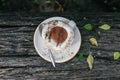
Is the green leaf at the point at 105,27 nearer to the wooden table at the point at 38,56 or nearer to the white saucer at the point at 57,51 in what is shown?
the wooden table at the point at 38,56

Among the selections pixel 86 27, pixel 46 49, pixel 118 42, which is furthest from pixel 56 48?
pixel 118 42

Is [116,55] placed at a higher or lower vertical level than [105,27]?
lower

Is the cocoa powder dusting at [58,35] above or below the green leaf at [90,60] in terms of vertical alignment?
above

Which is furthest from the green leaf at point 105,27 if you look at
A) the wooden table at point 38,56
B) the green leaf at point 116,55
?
the green leaf at point 116,55

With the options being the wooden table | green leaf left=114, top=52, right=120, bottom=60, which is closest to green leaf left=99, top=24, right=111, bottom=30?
the wooden table

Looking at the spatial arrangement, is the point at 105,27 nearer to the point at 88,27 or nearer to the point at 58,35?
the point at 88,27

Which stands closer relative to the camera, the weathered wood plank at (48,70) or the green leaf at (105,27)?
the weathered wood plank at (48,70)

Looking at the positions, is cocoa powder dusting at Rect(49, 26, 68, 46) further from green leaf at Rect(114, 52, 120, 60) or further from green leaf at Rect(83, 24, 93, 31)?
green leaf at Rect(114, 52, 120, 60)

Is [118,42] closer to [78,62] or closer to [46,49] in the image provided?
[78,62]

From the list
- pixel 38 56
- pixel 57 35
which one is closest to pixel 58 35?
pixel 57 35
